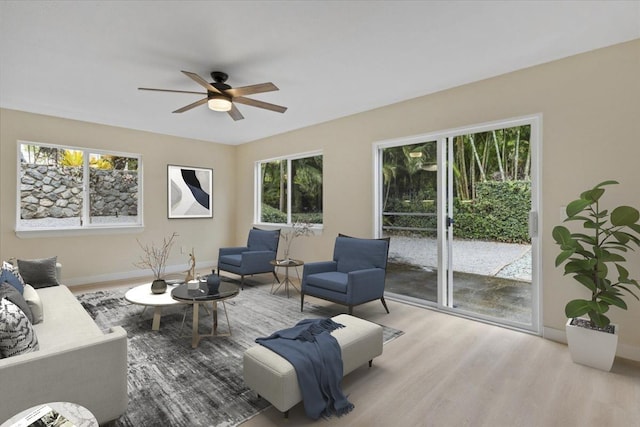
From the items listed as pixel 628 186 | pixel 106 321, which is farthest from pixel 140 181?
pixel 628 186

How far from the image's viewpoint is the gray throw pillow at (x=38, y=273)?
3502 millimetres

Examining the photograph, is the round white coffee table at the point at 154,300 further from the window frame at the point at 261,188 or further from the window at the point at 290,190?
the window at the point at 290,190

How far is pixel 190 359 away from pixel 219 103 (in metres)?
2.51

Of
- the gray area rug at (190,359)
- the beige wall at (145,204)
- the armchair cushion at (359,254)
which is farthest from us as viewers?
the beige wall at (145,204)

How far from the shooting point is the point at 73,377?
1677 millimetres

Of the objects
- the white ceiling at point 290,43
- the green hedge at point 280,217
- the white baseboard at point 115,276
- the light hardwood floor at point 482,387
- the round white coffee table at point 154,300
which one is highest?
the white ceiling at point 290,43

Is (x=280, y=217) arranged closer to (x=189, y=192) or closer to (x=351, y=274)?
(x=189, y=192)

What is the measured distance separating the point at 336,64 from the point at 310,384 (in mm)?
2908

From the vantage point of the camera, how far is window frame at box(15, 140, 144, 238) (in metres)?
4.62

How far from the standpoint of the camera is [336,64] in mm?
3223

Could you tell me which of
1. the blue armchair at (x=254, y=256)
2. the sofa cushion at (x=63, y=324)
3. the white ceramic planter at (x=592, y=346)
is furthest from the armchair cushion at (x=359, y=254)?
the sofa cushion at (x=63, y=324)

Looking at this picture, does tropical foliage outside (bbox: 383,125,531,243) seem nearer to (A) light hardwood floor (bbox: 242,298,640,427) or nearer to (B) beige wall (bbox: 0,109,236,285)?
(A) light hardwood floor (bbox: 242,298,640,427)

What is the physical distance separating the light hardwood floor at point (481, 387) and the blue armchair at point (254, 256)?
272cm

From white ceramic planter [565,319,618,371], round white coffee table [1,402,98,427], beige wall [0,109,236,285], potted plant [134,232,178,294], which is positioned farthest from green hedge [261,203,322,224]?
round white coffee table [1,402,98,427]
